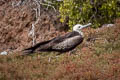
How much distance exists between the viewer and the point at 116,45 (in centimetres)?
1136

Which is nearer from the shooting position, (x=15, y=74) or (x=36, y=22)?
(x=15, y=74)

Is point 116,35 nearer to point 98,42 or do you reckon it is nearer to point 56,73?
point 98,42

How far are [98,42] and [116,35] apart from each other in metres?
0.87

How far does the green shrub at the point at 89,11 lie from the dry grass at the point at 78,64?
1.88 metres

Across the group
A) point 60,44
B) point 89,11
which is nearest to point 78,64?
point 60,44

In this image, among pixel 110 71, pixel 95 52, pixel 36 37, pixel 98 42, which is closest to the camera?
pixel 110 71

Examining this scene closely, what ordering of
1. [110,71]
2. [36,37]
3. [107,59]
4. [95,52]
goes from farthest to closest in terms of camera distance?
[36,37] → [95,52] → [107,59] → [110,71]

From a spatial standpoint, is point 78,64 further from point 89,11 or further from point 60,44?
point 89,11

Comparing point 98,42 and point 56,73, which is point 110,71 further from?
point 98,42

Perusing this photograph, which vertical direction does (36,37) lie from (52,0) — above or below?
below

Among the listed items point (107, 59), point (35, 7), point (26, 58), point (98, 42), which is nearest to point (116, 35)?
point (98, 42)

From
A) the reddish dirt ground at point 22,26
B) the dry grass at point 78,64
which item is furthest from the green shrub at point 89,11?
the dry grass at point 78,64

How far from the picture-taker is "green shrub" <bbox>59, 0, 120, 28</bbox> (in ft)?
47.4

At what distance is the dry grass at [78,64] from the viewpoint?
8102mm
